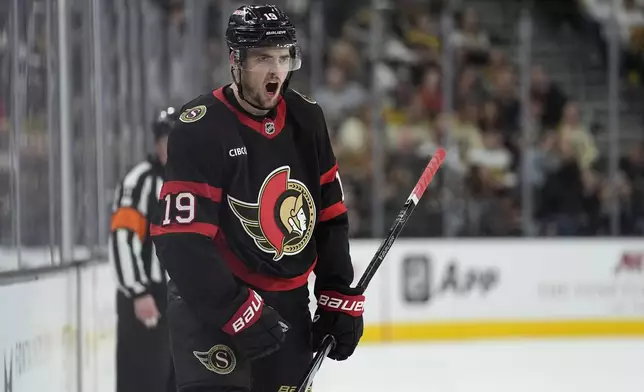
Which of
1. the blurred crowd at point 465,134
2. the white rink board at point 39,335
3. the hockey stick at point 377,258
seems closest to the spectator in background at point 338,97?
the blurred crowd at point 465,134

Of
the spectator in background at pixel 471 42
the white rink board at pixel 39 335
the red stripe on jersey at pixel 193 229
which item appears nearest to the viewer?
the red stripe on jersey at pixel 193 229

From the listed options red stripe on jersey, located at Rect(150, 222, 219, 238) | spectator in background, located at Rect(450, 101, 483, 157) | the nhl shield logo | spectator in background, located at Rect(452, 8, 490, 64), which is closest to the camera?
red stripe on jersey, located at Rect(150, 222, 219, 238)

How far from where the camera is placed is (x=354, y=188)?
6578mm

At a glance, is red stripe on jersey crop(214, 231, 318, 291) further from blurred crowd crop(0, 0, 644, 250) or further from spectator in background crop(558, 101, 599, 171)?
spectator in background crop(558, 101, 599, 171)

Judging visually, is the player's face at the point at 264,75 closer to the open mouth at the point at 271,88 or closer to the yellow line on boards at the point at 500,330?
the open mouth at the point at 271,88

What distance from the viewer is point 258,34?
6.95ft

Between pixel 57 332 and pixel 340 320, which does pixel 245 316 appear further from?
pixel 57 332

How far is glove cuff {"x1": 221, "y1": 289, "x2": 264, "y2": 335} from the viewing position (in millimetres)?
2051

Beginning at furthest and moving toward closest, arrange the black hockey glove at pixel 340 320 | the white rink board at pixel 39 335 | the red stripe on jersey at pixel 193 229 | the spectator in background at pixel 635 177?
the spectator in background at pixel 635 177
the white rink board at pixel 39 335
the black hockey glove at pixel 340 320
the red stripe on jersey at pixel 193 229

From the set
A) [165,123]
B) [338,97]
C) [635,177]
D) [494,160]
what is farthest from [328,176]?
[635,177]

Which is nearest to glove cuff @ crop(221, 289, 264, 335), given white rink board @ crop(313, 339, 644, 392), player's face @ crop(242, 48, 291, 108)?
player's face @ crop(242, 48, 291, 108)

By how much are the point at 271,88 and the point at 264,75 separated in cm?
3

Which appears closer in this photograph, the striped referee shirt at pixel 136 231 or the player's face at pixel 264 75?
the player's face at pixel 264 75

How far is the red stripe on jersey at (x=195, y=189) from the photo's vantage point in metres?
2.04
